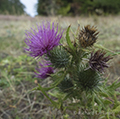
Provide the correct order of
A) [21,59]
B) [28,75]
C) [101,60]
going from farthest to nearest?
[21,59]
[28,75]
[101,60]

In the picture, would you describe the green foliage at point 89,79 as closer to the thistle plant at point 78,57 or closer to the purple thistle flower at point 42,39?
the thistle plant at point 78,57

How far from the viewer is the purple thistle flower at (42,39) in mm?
1136

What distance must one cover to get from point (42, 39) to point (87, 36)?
1.37 ft

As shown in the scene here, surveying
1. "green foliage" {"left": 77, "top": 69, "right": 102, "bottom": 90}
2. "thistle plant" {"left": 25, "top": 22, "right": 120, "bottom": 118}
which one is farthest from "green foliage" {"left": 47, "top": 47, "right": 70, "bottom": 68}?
"green foliage" {"left": 77, "top": 69, "right": 102, "bottom": 90}

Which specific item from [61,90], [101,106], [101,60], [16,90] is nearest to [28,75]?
[16,90]

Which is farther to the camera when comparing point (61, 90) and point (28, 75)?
point (28, 75)

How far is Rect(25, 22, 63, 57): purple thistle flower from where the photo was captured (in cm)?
114

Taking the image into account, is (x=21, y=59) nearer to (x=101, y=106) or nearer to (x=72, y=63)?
(x=72, y=63)

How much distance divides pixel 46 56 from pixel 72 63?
29 centimetres

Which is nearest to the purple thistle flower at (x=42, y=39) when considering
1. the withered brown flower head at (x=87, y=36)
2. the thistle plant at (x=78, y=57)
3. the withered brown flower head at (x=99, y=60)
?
the thistle plant at (x=78, y=57)

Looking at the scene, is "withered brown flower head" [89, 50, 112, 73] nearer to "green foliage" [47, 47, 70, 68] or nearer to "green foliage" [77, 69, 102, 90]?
"green foliage" [77, 69, 102, 90]

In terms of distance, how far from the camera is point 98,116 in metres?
1.40

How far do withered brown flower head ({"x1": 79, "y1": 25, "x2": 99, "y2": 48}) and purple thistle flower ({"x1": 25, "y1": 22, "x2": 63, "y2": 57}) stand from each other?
0.70 ft

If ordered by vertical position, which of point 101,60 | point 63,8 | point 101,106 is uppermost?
point 63,8
